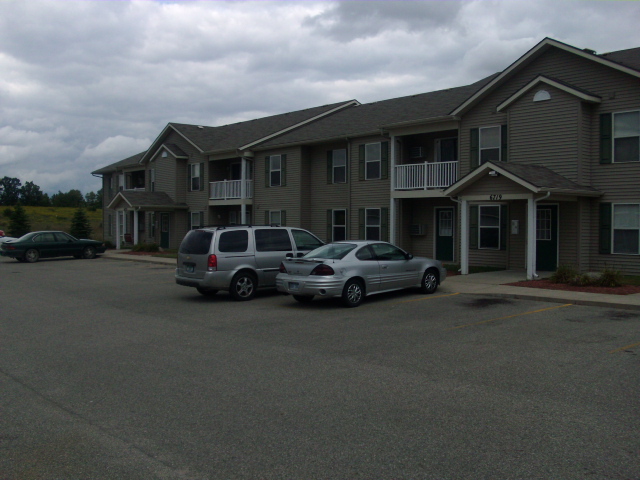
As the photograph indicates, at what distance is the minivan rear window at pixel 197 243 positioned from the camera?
14.2 meters

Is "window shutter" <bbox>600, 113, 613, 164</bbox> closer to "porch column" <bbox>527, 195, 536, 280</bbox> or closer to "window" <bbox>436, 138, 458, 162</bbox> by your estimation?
"porch column" <bbox>527, 195, 536, 280</bbox>

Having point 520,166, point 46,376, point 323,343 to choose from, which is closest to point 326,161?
point 520,166

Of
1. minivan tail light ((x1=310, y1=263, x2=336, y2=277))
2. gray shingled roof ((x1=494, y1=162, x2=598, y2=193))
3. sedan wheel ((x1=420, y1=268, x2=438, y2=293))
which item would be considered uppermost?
gray shingled roof ((x1=494, y1=162, x2=598, y2=193))

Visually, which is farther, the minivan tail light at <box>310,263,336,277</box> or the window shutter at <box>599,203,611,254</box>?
the window shutter at <box>599,203,611,254</box>

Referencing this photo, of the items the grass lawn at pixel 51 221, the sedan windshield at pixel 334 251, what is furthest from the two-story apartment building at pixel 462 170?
the grass lawn at pixel 51 221

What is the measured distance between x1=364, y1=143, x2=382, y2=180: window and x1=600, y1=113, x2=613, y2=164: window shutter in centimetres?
920

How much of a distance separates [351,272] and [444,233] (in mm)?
11417

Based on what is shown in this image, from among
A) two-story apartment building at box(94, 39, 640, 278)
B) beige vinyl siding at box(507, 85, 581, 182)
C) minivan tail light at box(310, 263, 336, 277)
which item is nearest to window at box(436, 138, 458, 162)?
two-story apartment building at box(94, 39, 640, 278)

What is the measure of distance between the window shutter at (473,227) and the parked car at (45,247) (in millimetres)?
19208

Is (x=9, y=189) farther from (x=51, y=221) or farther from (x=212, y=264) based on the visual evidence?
(x=212, y=264)

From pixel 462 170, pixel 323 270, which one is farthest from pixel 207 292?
pixel 462 170

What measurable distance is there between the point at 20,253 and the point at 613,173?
2528 centimetres

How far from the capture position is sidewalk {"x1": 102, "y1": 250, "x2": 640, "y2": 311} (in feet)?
42.0

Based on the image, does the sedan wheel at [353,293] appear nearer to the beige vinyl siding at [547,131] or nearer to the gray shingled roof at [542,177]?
the gray shingled roof at [542,177]
